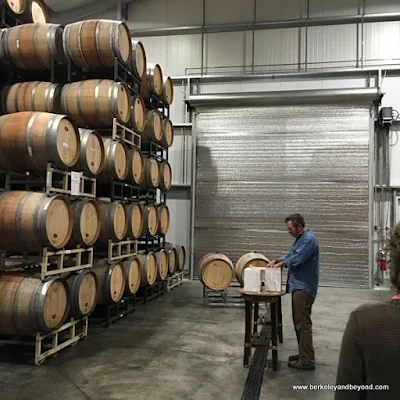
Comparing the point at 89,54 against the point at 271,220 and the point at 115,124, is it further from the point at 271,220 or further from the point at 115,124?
the point at 271,220

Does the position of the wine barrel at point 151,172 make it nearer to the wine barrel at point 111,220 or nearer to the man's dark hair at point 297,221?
the wine barrel at point 111,220

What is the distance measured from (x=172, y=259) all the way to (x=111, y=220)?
3110 millimetres

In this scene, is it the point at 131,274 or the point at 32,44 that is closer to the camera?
the point at 32,44

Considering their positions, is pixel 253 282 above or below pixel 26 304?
above

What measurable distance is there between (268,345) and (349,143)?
7737mm

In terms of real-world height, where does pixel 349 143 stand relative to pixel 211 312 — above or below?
above

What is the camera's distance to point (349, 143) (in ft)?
35.4

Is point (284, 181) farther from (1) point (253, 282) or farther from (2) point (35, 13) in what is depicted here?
(2) point (35, 13)

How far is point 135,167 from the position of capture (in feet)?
23.6

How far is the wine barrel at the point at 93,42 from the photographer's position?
6.10 meters

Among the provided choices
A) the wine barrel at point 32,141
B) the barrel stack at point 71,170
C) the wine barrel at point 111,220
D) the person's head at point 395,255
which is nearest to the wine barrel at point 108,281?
the barrel stack at point 71,170

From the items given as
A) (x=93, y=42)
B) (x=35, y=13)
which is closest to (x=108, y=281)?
(x=93, y=42)

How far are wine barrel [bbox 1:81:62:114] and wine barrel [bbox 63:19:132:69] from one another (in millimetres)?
628

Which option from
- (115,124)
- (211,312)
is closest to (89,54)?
(115,124)
